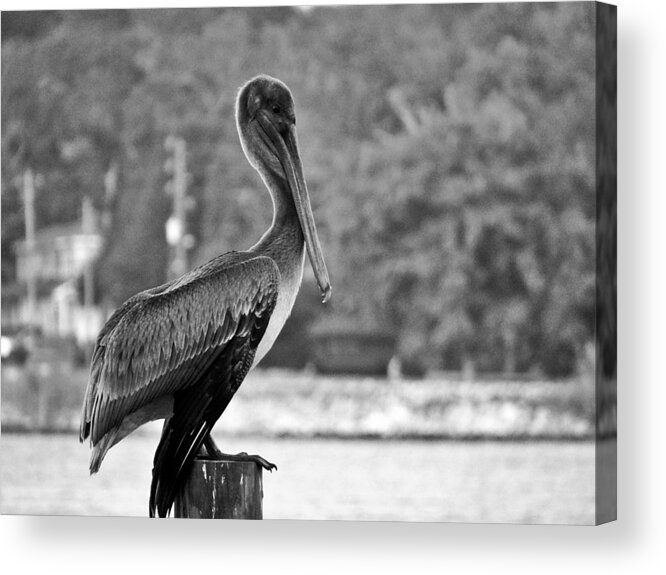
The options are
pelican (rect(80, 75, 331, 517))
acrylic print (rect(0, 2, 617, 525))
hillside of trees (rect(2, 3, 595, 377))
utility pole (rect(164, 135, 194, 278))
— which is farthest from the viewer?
utility pole (rect(164, 135, 194, 278))

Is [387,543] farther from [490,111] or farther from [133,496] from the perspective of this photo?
[490,111]

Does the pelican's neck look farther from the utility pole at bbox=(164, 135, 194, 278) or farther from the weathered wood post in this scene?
the weathered wood post

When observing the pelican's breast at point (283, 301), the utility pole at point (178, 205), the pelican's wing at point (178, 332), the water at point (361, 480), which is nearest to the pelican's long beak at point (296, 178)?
the pelican's breast at point (283, 301)

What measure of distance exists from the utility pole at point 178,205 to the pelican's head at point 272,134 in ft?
2.42

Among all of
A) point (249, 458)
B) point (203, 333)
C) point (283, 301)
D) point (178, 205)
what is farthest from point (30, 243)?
point (249, 458)

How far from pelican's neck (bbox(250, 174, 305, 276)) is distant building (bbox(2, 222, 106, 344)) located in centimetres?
138

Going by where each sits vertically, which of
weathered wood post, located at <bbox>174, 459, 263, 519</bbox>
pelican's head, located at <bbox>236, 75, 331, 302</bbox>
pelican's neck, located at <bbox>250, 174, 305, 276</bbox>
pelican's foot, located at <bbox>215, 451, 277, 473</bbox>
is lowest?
weathered wood post, located at <bbox>174, 459, 263, 519</bbox>

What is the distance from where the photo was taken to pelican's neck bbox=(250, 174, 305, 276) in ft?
34.1

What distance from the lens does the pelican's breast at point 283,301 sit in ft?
33.6

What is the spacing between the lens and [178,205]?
1155cm

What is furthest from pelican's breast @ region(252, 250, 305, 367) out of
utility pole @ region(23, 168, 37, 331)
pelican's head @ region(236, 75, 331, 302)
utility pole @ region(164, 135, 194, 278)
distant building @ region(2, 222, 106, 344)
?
utility pole @ region(23, 168, 37, 331)

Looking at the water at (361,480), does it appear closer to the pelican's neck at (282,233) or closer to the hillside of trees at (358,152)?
the hillside of trees at (358,152)

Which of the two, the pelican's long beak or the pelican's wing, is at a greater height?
the pelican's long beak

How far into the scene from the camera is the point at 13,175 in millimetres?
11391
